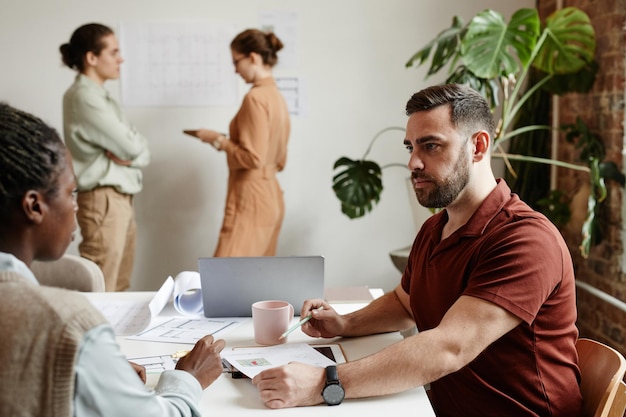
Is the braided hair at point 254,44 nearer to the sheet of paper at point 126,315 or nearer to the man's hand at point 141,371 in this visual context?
the sheet of paper at point 126,315

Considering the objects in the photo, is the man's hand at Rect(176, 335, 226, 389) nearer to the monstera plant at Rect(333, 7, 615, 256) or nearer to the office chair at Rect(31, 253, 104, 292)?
the office chair at Rect(31, 253, 104, 292)

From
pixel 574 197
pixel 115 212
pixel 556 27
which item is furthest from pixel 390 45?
pixel 115 212

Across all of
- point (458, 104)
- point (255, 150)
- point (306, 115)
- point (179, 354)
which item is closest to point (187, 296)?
point (179, 354)

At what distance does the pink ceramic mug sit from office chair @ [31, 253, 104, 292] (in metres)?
0.84

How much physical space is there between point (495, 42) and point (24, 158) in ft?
7.96

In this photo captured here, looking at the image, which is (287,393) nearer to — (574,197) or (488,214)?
(488,214)

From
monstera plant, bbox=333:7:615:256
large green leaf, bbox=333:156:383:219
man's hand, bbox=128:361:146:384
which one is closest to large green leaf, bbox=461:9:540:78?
monstera plant, bbox=333:7:615:256

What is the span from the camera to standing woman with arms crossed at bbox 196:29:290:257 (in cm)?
338

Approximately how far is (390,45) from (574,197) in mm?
1426

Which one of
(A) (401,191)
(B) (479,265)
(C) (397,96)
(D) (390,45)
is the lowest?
(A) (401,191)

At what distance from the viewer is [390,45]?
4012 mm

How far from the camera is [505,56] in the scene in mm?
2895

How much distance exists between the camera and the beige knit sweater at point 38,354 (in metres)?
0.83

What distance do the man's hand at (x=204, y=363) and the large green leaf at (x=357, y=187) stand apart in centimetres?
211
